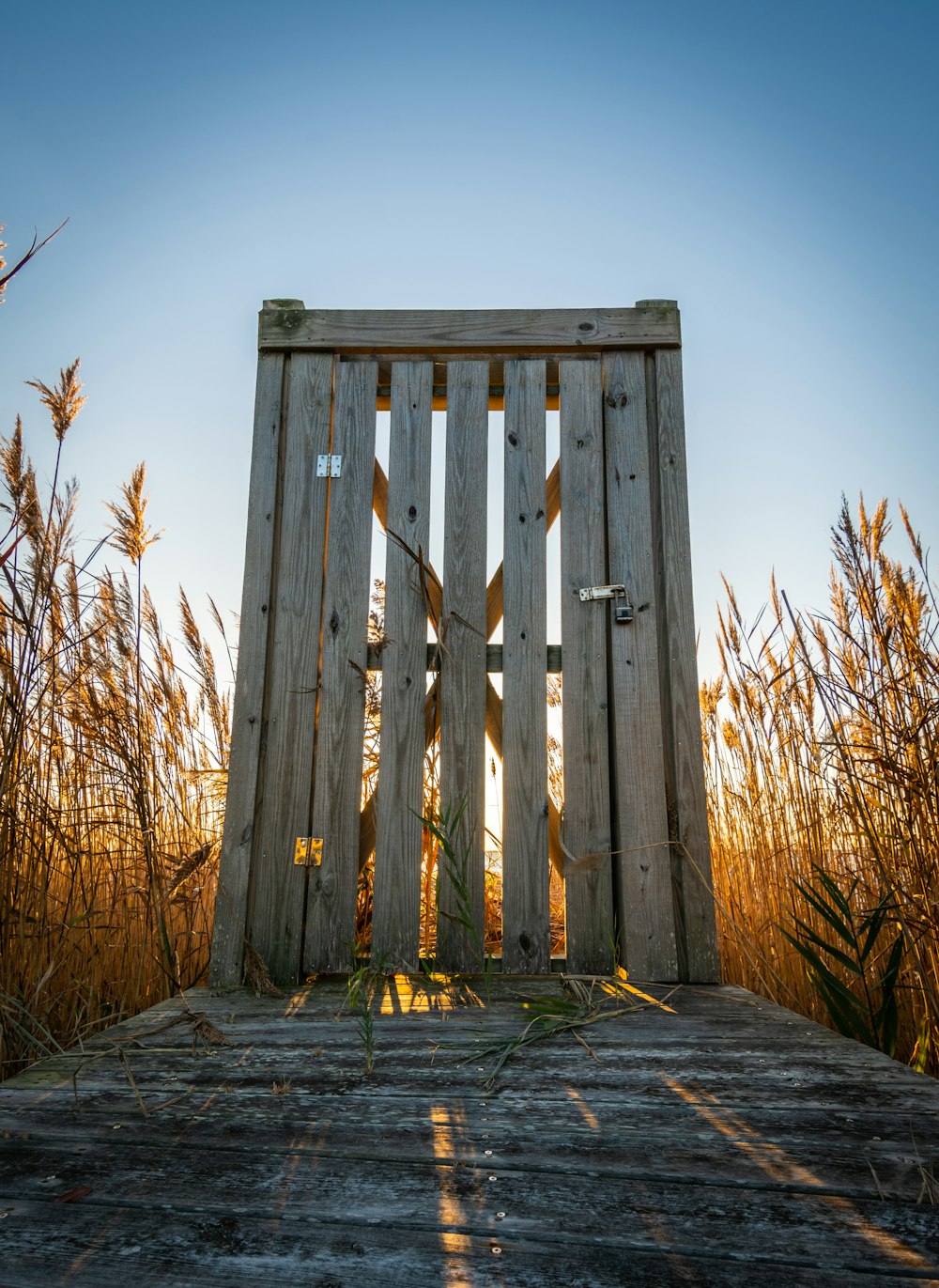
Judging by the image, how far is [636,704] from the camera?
222 cm

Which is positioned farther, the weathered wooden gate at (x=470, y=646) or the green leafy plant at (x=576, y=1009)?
the weathered wooden gate at (x=470, y=646)

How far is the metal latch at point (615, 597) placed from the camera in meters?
2.28

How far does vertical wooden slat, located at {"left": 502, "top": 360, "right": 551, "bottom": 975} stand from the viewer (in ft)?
6.93

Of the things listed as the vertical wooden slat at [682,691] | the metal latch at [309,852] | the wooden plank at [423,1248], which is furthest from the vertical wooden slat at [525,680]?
the wooden plank at [423,1248]

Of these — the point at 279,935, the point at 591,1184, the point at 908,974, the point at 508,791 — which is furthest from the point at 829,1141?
the point at 279,935

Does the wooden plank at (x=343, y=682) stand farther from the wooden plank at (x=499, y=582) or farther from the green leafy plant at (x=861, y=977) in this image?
the green leafy plant at (x=861, y=977)

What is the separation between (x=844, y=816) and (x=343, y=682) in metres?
1.58

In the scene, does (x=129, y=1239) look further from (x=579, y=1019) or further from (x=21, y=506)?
(x=21, y=506)

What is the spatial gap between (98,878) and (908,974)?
2.25m

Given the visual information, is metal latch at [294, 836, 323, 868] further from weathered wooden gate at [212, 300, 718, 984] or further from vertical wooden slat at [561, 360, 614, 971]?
vertical wooden slat at [561, 360, 614, 971]

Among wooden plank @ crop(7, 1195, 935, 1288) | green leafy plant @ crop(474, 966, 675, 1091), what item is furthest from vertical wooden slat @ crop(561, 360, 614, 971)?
wooden plank @ crop(7, 1195, 935, 1288)

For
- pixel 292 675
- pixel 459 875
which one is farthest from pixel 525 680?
pixel 292 675

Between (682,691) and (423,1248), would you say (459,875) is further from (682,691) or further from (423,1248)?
(423,1248)

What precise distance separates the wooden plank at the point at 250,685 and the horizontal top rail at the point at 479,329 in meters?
0.17
